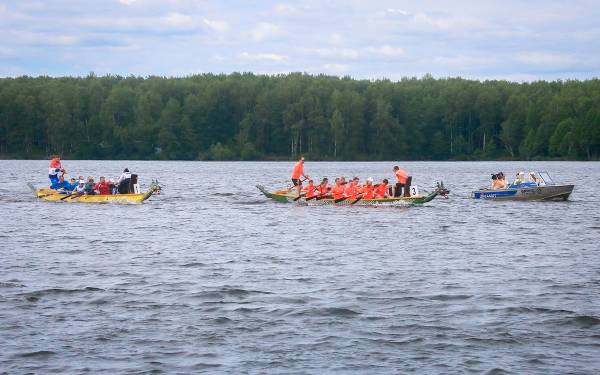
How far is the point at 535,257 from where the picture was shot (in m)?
25.9

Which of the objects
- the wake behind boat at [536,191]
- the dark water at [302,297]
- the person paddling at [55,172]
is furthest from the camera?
the wake behind boat at [536,191]

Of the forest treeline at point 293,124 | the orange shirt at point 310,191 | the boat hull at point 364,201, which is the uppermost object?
the forest treeline at point 293,124

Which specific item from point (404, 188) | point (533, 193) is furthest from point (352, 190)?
point (533, 193)

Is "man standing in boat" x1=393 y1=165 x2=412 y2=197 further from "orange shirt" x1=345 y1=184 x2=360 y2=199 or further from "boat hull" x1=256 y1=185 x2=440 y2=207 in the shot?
"orange shirt" x1=345 y1=184 x2=360 y2=199

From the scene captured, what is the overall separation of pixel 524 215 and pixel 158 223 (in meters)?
15.1

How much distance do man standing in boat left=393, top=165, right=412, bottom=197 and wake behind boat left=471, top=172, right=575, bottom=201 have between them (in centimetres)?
731

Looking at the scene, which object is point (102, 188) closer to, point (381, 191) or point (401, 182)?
point (381, 191)

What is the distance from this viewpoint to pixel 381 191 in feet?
137

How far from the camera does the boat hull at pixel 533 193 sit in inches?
1780

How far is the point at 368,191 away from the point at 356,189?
80 centimetres

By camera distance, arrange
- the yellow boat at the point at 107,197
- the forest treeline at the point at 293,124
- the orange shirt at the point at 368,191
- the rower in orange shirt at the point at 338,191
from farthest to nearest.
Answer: the forest treeline at the point at 293,124 < the yellow boat at the point at 107,197 < the rower in orange shirt at the point at 338,191 < the orange shirt at the point at 368,191

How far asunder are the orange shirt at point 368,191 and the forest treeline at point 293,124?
9042cm

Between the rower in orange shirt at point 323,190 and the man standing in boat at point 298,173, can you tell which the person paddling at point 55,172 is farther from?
the rower in orange shirt at point 323,190

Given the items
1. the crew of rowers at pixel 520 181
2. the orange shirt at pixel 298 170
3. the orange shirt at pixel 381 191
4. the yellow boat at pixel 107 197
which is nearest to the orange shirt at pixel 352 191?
the orange shirt at pixel 381 191
